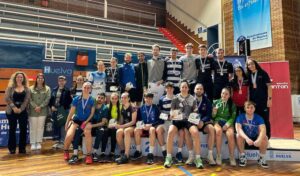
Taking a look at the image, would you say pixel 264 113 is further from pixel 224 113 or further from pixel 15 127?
pixel 15 127

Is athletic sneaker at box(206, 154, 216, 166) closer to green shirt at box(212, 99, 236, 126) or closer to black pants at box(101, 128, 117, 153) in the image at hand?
green shirt at box(212, 99, 236, 126)

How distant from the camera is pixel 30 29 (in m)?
9.34

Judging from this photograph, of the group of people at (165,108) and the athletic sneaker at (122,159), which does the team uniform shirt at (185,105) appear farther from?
the athletic sneaker at (122,159)

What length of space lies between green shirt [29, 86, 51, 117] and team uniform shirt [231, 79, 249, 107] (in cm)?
331

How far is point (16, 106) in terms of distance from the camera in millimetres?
4176

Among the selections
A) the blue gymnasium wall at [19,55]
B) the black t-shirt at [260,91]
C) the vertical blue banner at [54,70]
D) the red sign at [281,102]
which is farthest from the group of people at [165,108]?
the blue gymnasium wall at [19,55]

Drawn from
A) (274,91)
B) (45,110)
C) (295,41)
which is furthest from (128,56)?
(295,41)

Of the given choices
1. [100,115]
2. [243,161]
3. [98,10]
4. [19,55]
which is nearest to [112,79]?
[100,115]

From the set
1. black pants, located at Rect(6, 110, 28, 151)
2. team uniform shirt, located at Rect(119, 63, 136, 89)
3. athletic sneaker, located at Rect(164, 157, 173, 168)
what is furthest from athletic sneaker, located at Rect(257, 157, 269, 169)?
black pants, located at Rect(6, 110, 28, 151)

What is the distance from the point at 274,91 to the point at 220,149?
7.45 feet

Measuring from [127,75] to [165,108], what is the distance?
1.05 m

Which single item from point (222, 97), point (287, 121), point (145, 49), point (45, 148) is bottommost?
point (45, 148)

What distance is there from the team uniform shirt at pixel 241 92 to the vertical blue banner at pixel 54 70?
369 centimetres

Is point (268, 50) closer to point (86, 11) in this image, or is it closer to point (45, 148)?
point (45, 148)
